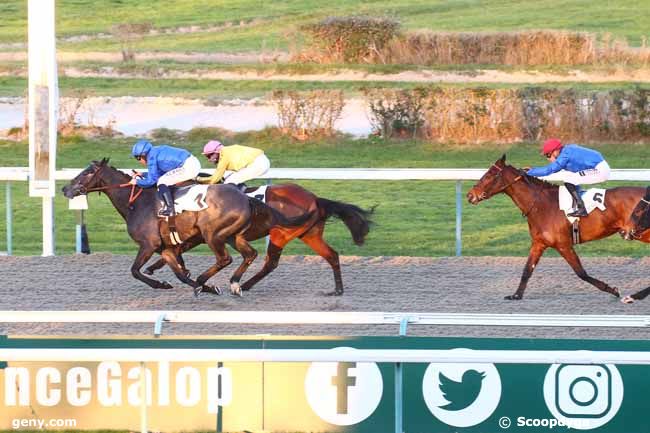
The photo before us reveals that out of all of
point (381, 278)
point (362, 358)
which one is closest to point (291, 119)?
point (381, 278)

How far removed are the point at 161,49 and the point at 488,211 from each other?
1349cm

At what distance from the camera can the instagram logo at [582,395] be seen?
6633 mm

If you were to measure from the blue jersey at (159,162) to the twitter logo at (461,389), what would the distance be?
3425mm

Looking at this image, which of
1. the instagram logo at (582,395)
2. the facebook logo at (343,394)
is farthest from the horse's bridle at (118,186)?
the instagram logo at (582,395)

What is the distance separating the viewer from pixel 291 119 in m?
18.0

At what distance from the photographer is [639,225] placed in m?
9.27

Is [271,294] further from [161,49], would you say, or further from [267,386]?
[161,49]

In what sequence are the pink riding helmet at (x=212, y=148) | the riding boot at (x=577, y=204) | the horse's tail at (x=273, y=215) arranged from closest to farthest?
the riding boot at (x=577, y=204) < the horse's tail at (x=273, y=215) < the pink riding helmet at (x=212, y=148)

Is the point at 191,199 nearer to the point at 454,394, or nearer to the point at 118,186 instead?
the point at 118,186

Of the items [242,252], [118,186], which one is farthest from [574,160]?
[118,186]

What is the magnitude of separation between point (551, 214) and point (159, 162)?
2.48 m

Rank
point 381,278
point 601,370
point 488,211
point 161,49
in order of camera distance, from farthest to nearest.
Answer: point 161,49 → point 488,211 → point 381,278 → point 601,370

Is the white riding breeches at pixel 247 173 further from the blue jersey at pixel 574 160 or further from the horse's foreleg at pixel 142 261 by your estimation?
the blue jersey at pixel 574 160

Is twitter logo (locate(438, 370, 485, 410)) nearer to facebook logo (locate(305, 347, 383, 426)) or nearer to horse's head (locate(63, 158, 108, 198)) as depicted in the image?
facebook logo (locate(305, 347, 383, 426))
